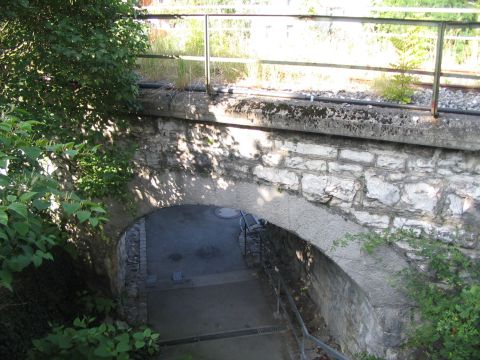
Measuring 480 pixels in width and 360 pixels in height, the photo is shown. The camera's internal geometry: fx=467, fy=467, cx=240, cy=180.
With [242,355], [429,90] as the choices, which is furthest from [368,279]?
[242,355]

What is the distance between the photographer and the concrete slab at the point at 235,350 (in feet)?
19.0

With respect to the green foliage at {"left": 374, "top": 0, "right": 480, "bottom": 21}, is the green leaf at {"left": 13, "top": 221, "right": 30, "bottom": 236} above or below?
below

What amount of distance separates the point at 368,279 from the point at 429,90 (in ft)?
6.08

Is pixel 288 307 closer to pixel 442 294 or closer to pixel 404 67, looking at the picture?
pixel 442 294

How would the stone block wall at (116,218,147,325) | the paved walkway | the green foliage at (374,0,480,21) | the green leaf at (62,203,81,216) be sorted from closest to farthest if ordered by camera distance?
1. the green leaf at (62,203,81,216)
2. the paved walkway
3. the stone block wall at (116,218,147,325)
4. the green foliage at (374,0,480,21)

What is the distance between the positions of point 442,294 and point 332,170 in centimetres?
138

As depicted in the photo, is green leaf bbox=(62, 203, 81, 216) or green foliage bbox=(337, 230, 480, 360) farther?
green foliage bbox=(337, 230, 480, 360)

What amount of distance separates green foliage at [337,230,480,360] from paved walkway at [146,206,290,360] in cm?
232

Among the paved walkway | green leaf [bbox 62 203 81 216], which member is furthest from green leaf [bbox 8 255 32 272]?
the paved walkway

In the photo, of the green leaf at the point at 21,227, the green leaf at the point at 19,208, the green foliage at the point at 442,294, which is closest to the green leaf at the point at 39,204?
the green leaf at the point at 21,227

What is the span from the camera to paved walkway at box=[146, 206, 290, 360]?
596 centimetres

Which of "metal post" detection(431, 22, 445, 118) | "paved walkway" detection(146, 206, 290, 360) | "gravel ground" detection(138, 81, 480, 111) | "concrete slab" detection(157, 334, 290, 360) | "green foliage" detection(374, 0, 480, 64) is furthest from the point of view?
"green foliage" detection(374, 0, 480, 64)

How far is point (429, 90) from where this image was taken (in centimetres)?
439

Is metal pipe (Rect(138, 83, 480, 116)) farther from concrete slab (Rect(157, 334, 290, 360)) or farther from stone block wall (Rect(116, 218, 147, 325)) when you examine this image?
concrete slab (Rect(157, 334, 290, 360))
